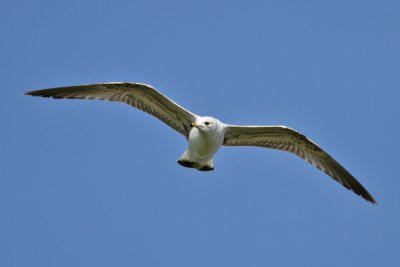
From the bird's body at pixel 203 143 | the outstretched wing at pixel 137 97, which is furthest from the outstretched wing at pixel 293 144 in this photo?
the outstretched wing at pixel 137 97

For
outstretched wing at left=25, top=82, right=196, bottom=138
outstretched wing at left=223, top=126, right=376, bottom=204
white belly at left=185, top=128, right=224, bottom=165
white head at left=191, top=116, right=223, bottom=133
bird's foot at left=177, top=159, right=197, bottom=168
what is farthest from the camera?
outstretched wing at left=223, top=126, right=376, bottom=204

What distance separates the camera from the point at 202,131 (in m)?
14.7

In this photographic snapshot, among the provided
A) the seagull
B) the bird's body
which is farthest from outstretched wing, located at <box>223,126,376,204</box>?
the bird's body

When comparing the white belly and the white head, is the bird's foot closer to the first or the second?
the white belly

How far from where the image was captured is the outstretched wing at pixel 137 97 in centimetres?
1515

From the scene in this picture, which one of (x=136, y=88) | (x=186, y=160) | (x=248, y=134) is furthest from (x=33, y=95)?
(x=248, y=134)

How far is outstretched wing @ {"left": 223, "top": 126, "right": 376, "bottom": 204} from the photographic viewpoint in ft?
51.0

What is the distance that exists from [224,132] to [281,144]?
145cm

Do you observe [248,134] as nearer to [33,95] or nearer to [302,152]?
[302,152]

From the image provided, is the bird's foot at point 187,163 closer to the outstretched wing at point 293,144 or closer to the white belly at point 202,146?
the white belly at point 202,146

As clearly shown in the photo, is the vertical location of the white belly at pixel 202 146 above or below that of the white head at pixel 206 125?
below

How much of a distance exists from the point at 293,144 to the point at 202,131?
2.38 m

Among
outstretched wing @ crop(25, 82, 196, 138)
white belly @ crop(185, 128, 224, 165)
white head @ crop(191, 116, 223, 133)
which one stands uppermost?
outstretched wing @ crop(25, 82, 196, 138)

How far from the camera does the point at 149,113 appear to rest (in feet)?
51.1
